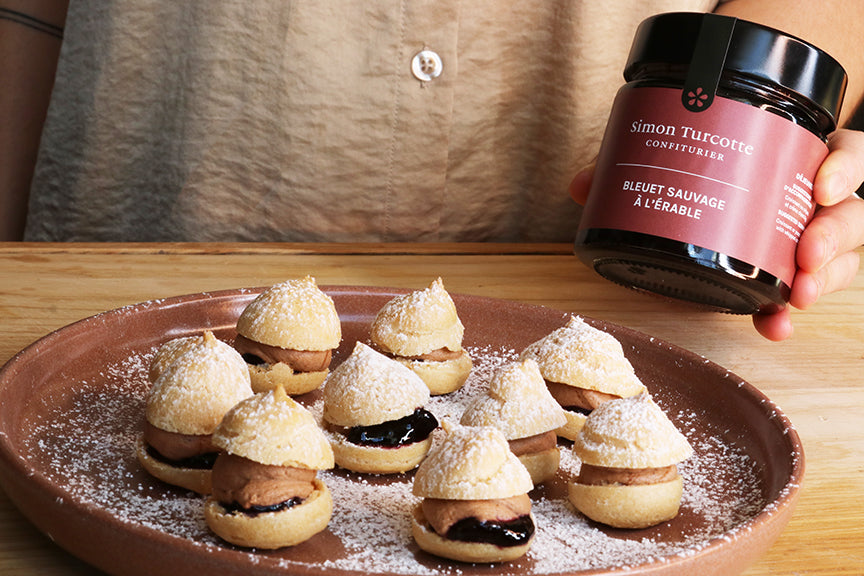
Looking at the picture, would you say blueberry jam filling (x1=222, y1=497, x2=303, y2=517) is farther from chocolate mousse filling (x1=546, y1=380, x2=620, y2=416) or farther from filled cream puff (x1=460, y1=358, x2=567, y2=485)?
chocolate mousse filling (x1=546, y1=380, x2=620, y2=416)

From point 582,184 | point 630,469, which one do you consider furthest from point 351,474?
point 582,184

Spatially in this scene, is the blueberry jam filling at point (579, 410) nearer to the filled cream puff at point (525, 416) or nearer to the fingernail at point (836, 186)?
the filled cream puff at point (525, 416)

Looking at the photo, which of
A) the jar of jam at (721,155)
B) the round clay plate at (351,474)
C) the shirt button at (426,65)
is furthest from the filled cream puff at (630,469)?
the shirt button at (426,65)

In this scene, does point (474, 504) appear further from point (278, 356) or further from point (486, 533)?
point (278, 356)

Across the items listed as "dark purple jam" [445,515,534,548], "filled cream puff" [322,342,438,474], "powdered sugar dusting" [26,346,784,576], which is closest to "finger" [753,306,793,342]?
"powdered sugar dusting" [26,346,784,576]

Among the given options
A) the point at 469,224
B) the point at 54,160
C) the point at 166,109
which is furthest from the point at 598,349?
the point at 54,160

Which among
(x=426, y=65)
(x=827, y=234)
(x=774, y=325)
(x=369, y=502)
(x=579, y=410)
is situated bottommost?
(x=369, y=502)

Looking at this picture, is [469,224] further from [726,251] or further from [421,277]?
[726,251]
